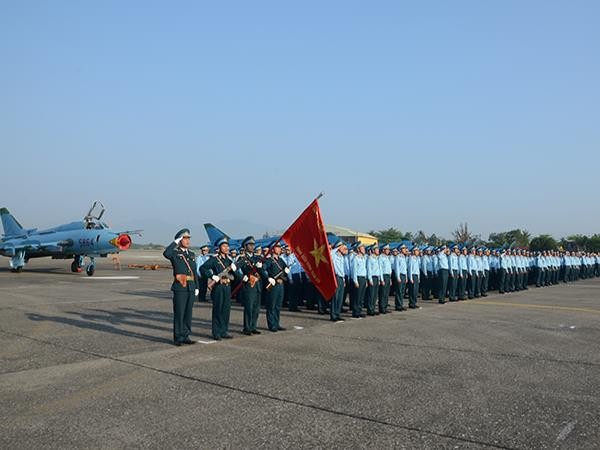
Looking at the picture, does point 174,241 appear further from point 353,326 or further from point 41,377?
point 353,326

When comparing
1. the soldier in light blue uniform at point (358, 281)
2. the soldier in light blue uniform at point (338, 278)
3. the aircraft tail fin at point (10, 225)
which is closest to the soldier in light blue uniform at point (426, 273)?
the soldier in light blue uniform at point (358, 281)

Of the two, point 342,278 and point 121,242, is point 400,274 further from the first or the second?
point 121,242

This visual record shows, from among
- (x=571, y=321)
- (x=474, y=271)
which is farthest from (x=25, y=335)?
(x=474, y=271)

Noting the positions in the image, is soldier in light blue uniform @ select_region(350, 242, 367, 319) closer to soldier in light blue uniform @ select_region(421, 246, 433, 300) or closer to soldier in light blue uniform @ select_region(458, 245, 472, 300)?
soldier in light blue uniform @ select_region(421, 246, 433, 300)

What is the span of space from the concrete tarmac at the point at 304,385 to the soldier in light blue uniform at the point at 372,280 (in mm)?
1388

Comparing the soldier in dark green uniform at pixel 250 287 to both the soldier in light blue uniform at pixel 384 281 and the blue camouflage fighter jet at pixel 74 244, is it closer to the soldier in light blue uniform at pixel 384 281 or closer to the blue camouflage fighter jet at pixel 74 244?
the soldier in light blue uniform at pixel 384 281

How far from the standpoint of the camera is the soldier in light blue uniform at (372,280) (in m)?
12.7

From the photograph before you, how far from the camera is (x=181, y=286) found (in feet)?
28.7

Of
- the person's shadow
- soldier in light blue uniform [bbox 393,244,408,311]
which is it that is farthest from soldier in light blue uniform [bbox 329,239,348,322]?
the person's shadow

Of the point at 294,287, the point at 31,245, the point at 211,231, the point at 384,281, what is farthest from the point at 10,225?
the point at 384,281

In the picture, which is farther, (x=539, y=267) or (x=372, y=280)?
(x=539, y=267)

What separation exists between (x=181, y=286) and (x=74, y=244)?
22523 mm

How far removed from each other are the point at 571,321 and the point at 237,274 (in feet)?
23.6

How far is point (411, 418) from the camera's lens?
200 inches
